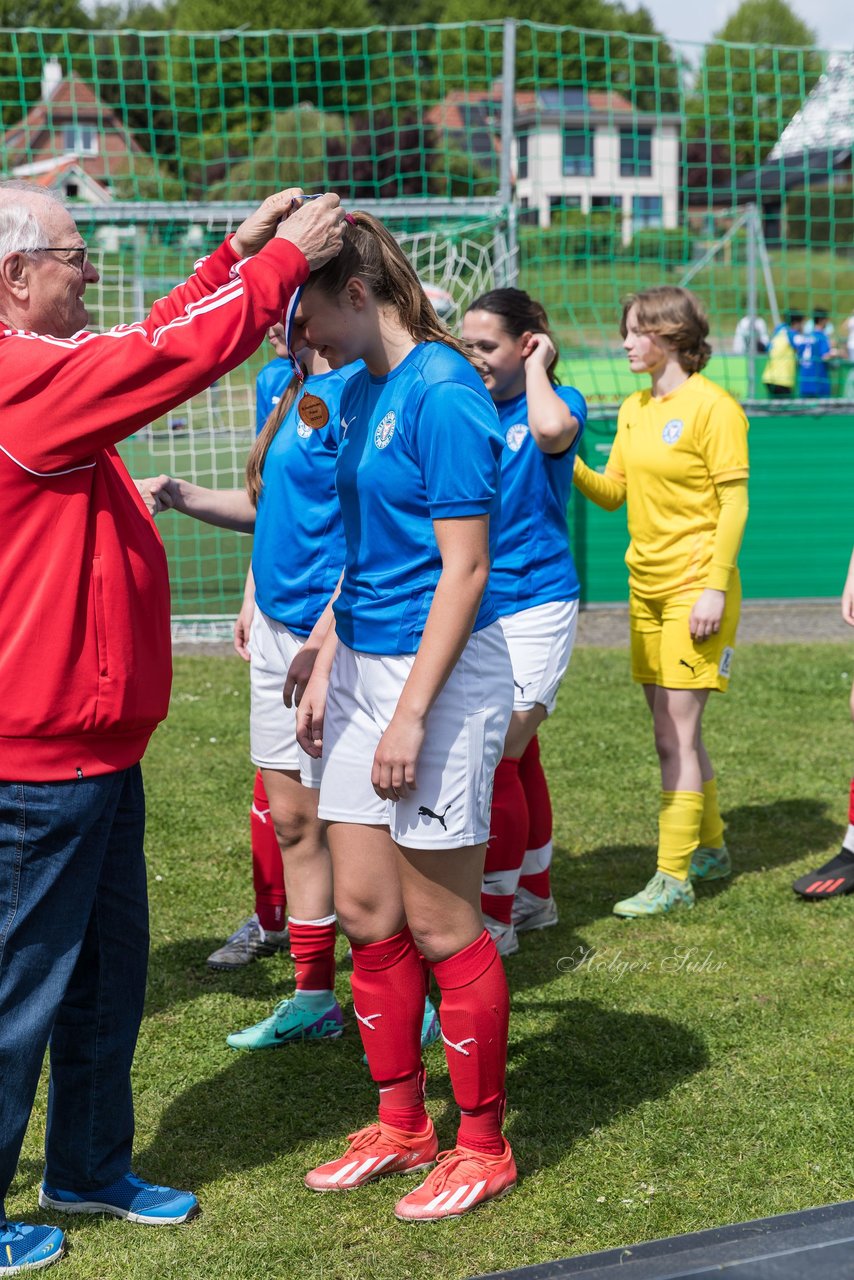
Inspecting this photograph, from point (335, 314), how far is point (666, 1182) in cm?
198

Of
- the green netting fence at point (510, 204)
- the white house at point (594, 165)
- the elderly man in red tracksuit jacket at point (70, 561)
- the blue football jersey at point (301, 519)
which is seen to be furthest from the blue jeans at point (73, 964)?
the white house at point (594, 165)

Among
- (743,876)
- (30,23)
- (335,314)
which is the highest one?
(30,23)

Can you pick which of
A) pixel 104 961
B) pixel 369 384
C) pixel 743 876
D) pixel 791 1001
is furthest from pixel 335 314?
pixel 743 876

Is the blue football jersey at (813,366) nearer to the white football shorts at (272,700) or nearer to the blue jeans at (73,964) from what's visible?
the white football shorts at (272,700)

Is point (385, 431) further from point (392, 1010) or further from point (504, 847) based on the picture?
point (504, 847)

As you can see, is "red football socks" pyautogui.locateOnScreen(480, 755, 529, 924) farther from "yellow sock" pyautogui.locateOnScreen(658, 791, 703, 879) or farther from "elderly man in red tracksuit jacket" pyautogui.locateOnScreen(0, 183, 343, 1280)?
"elderly man in red tracksuit jacket" pyautogui.locateOnScreen(0, 183, 343, 1280)

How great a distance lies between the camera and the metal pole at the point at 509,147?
1012 centimetres

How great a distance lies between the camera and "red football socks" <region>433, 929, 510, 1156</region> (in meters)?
2.87

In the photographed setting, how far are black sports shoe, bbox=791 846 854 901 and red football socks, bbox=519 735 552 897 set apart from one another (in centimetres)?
93

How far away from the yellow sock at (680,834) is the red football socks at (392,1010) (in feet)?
6.42

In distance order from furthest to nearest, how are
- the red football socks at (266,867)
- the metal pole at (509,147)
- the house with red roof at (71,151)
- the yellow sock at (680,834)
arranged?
1. the house with red roof at (71,151)
2. the metal pole at (509,147)
3. the yellow sock at (680,834)
4. the red football socks at (266,867)

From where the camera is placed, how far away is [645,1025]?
386 centimetres

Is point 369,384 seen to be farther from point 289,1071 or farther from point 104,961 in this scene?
point 289,1071

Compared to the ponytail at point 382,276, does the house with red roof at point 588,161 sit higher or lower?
higher
